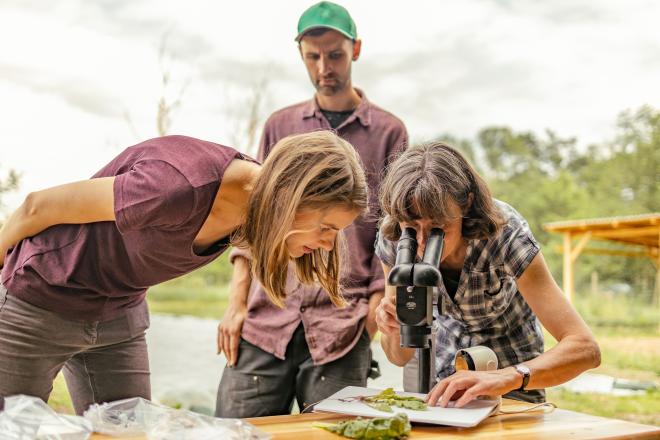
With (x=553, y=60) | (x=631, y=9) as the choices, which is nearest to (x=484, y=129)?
(x=553, y=60)

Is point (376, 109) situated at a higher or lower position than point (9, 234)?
higher

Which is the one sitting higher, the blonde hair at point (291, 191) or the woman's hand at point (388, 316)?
the blonde hair at point (291, 191)

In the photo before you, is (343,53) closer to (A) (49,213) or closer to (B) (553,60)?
(A) (49,213)

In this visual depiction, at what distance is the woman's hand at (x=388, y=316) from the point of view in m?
1.64

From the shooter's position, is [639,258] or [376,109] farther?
[639,258]

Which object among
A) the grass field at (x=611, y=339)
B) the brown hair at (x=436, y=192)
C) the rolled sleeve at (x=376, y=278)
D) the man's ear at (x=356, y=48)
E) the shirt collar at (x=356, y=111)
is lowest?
the grass field at (x=611, y=339)

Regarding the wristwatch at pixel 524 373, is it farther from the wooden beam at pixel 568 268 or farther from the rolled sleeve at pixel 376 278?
the wooden beam at pixel 568 268

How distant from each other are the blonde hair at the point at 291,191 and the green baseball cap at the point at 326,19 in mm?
685

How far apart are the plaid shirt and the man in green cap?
283 millimetres

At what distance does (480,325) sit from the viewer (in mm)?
1872

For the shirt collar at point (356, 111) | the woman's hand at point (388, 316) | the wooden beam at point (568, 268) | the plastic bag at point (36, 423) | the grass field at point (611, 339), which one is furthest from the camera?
the wooden beam at point (568, 268)

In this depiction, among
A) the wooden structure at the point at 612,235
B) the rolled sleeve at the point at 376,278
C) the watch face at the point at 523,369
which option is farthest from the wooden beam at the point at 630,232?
the watch face at the point at 523,369

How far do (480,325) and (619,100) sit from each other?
280 cm

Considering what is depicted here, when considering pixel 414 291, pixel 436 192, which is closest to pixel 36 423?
pixel 414 291
